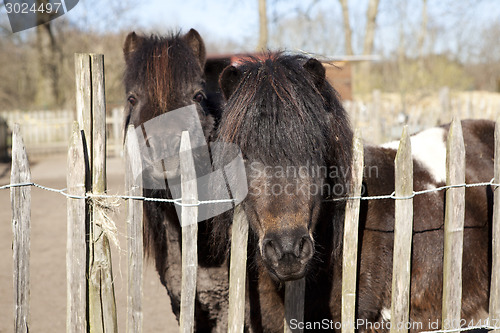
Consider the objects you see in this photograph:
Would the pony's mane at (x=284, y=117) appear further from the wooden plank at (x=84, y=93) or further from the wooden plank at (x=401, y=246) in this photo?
the wooden plank at (x=84, y=93)

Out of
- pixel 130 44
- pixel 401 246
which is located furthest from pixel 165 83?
pixel 401 246

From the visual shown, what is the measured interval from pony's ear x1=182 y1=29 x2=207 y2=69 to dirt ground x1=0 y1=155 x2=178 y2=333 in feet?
4.39

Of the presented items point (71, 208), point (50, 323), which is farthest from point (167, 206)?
point (50, 323)

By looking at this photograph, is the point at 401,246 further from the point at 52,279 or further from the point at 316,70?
the point at 52,279

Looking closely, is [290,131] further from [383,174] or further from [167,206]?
[167,206]

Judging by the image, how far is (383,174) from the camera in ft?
9.42

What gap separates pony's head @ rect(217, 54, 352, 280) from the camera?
1990 mm

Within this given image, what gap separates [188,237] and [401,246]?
1222mm

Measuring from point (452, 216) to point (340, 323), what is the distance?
0.94 metres

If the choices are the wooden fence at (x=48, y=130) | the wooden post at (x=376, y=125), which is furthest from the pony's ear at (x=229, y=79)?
the wooden fence at (x=48, y=130)

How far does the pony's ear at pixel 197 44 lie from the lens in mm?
3514

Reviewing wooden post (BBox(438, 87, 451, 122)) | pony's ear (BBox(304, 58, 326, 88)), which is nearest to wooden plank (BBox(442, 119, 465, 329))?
pony's ear (BBox(304, 58, 326, 88))

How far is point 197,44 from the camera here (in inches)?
140

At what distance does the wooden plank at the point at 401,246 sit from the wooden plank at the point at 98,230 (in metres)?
1.62
